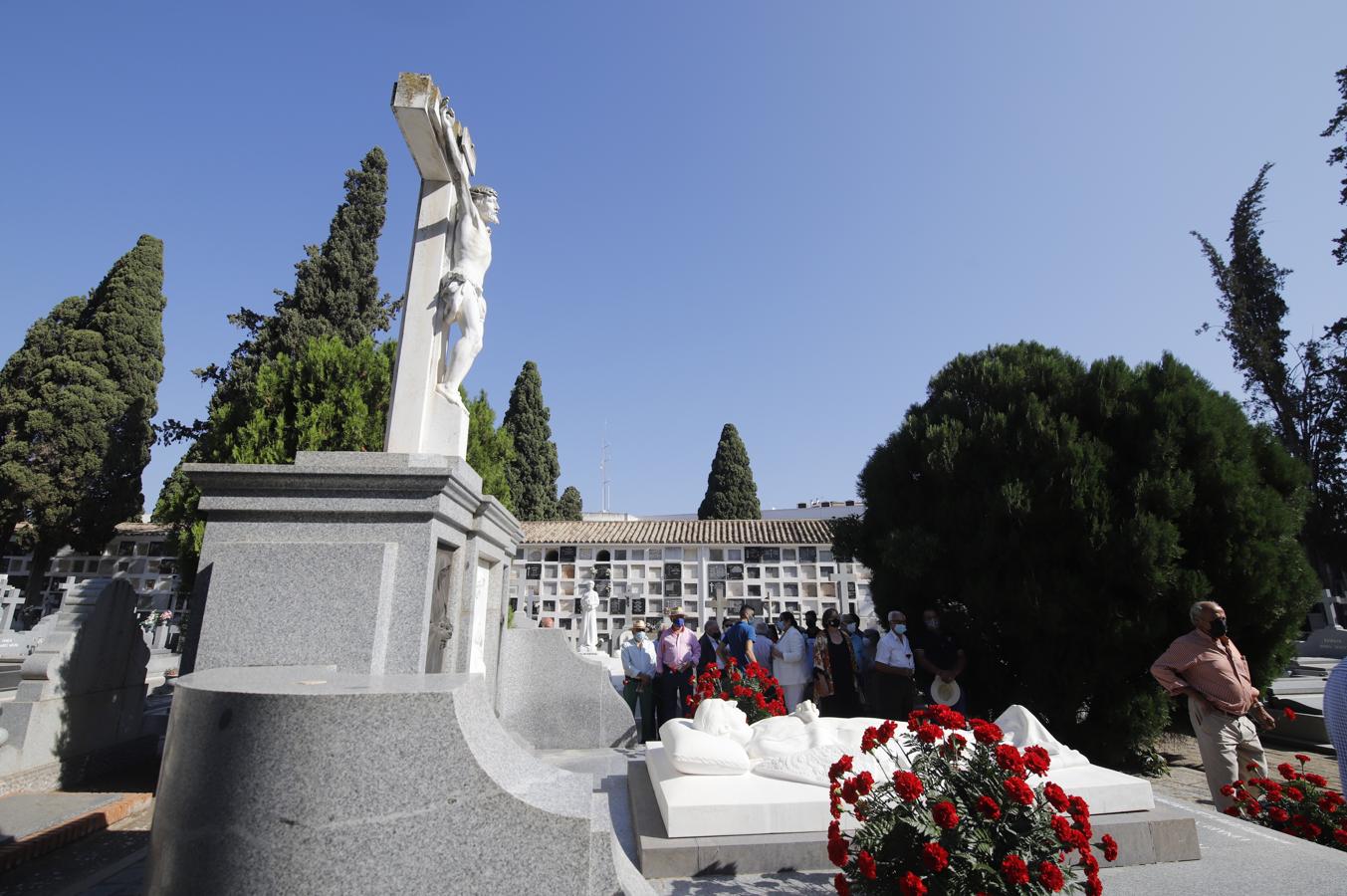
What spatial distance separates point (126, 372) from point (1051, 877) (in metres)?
29.7

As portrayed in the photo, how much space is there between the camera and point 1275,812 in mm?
3887

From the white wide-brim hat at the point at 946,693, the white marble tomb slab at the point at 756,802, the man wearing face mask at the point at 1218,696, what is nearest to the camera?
the white marble tomb slab at the point at 756,802

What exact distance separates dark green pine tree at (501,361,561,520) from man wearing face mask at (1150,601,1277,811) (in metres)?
22.5

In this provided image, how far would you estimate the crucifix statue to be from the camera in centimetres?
473

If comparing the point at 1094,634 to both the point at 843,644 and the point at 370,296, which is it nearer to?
the point at 843,644

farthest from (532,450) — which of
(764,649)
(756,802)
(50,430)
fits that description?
(756,802)

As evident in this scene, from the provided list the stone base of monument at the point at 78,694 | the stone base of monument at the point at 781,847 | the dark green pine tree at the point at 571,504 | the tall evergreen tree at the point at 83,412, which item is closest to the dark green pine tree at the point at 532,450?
the dark green pine tree at the point at 571,504

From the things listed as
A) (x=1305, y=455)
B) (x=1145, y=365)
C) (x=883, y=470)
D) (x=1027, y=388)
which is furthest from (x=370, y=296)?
(x=1305, y=455)

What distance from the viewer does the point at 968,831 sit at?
2.45 metres

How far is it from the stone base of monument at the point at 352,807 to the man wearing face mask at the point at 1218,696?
4895 millimetres

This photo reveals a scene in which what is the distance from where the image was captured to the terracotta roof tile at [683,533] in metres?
19.0

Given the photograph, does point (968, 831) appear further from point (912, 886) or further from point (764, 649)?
point (764, 649)

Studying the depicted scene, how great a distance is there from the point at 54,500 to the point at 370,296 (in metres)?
13.8

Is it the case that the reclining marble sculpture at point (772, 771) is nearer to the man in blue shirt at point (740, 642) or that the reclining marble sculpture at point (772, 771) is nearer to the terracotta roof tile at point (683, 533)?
the man in blue shirt at point (740, 642)
